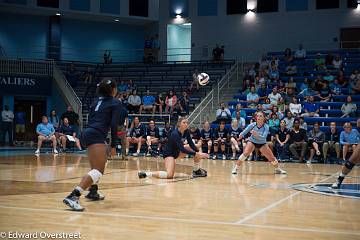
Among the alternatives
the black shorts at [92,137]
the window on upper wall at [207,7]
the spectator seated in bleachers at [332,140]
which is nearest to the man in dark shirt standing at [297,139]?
the spectator seated in bleachers at [332,140]

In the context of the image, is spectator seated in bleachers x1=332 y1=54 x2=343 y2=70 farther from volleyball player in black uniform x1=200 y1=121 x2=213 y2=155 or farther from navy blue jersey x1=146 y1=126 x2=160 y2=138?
navy blue jersey x1=146 y1=126 x2=160 y2=138

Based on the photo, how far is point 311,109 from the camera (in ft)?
66.4

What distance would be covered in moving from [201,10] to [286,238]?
2811cm

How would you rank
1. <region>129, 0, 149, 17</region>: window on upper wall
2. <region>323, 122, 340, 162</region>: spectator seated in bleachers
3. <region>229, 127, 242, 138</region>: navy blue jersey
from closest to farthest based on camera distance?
<region>323, 122, 340, 162</region>: spectator seated in bleachers, <region>229, 127, 242, 138</region>: navy blue jersey, <region>129, 0, 149, 17</region>: window on upper wall

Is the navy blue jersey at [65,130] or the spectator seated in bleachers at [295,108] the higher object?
the spectator seated in bleachers at [295,108]

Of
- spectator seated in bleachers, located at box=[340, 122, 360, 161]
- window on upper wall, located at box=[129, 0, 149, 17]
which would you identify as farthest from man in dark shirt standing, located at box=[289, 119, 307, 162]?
window on upper wall, located at box=[129, 0, 149, 17]

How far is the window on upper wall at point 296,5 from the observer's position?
97.1 feet

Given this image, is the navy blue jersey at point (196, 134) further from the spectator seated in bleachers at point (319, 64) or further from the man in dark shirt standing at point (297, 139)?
the spectator seated in bleachers at point (319, 64)

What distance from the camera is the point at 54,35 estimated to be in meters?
32.8

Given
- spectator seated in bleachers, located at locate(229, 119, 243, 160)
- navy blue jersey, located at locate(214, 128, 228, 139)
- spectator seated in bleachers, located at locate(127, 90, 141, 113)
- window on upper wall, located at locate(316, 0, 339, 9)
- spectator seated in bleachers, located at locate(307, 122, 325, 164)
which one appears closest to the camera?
spectator seated in bleachers, located at locate(307, 122, 325, 164)

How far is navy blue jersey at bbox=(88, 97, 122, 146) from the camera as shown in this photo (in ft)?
24.0

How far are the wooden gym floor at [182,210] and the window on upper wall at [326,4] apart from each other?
64.6 ft

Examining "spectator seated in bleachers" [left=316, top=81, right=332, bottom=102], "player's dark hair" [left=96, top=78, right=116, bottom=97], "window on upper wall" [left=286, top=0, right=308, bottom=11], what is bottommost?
"player's dark hair" [left=96, top=78, right=116, bottom=97]

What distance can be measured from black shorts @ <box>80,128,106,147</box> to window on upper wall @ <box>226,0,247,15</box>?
25049mm
